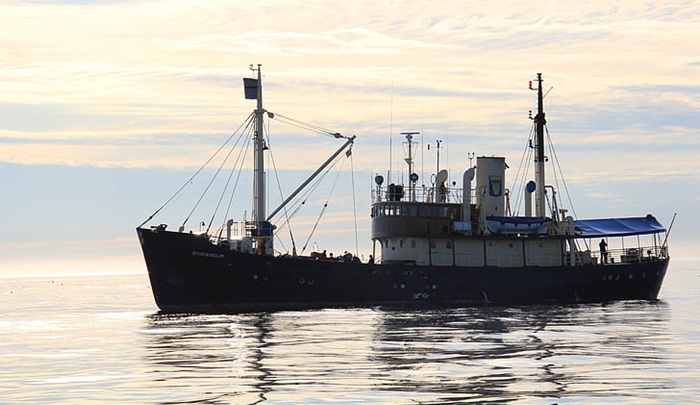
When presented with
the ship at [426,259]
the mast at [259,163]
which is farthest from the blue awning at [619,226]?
the mast at [259,163]

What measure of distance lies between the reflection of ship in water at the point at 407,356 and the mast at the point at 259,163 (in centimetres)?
1169

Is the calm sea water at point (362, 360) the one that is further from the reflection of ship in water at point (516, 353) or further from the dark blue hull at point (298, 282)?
the dark blue hull at point (298, 282)

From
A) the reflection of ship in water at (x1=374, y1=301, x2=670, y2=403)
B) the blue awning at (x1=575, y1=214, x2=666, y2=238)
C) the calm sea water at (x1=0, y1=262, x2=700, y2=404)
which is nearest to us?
the calm sea water at (x1=0, y1=262, x2=700, y2=404)

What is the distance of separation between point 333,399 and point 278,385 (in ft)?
10.9

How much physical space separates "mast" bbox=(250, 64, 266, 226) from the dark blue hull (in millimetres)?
4691

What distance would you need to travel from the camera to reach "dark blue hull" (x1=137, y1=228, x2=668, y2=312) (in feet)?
225

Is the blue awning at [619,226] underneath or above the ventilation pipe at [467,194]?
underneath

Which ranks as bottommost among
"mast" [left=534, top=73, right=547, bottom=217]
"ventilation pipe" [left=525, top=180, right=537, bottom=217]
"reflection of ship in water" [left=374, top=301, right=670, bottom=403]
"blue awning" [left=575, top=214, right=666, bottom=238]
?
"reflection of ship in water" [left=374, top=301, right=670, bottom=403]

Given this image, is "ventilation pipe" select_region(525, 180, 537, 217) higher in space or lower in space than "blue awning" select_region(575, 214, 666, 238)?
higher

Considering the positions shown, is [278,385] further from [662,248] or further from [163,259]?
[662,248]

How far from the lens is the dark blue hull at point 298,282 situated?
68.6m

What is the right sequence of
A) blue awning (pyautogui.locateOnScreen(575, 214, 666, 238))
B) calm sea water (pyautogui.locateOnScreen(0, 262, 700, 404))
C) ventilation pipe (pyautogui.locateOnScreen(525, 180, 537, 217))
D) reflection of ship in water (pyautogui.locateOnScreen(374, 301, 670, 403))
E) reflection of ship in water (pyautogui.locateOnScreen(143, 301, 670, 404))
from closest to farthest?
calm sea water (pyautogui.locateOnScreen(0, 262, 700, 404)), reflection of ship in water (pyautogui.locateOnScreen(143, 301, 670, 404)), reflection of ship in water (pyautogui.locateOnScreen(374, 301, 670, 403)), ventilation pipe (pyautogui.locateOnScreen(525, 180, 537, 217)), blue awning (pyautogui.locateOnScreen(575, 214, 666, 238))

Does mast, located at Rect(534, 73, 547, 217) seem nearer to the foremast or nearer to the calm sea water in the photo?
the foremast

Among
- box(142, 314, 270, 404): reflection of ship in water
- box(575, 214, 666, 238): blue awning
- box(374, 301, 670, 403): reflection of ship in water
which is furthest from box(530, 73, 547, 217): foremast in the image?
box(142, 314, 270, 404): reflection of ship in water
